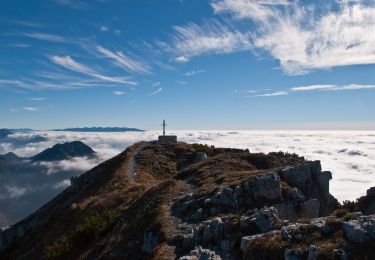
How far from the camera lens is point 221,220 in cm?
3216

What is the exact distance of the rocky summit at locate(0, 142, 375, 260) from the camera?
24.3 metres

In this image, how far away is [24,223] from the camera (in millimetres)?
83125

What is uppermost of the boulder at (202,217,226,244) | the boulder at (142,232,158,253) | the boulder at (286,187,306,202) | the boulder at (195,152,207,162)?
the boulder at (195,152,207,162)

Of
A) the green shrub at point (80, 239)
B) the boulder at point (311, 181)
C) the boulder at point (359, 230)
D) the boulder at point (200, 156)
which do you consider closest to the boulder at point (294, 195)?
the boulder at point (311, 181)

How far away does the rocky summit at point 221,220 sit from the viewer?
79.7 ft

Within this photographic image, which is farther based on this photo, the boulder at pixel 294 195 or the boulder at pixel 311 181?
the boulder at pixel 311 181

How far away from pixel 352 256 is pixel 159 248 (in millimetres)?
15218

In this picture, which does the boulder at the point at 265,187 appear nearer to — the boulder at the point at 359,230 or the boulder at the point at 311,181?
the boulder at the point at 311,181

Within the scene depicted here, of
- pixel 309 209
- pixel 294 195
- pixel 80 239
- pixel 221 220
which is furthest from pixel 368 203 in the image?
pixel 80 239

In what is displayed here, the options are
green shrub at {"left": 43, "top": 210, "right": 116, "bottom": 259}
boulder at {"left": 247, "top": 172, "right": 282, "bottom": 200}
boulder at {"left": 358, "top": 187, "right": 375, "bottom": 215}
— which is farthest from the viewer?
green shrub at {"left": 43, "top": 210, "right": 116, "bottom": 259}

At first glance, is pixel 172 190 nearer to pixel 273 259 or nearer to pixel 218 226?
pixel 218 226

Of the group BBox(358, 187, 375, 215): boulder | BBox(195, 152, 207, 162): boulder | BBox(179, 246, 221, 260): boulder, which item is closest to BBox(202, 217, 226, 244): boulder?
BBox(179, 246, 221, 260): boulder

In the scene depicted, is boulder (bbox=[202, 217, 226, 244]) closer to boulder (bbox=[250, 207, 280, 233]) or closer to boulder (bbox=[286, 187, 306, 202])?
boulder (bbox=[250, 207, 280, 233])

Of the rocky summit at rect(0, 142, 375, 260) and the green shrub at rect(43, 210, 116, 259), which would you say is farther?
the green shrub at rect(43, 210, 116, 259)
